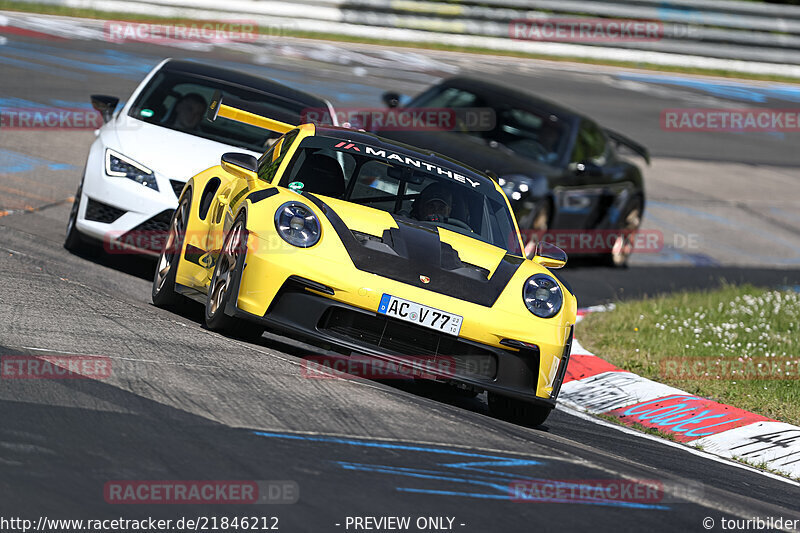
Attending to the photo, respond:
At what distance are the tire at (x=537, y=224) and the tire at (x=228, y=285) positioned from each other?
16.3 ft

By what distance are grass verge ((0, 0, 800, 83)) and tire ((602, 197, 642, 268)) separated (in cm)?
1067

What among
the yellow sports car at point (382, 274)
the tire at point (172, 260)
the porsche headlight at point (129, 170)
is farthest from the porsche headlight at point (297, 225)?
the porsche headlight at point (129, 170)

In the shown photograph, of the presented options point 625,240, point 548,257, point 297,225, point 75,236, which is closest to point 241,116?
point 75,236

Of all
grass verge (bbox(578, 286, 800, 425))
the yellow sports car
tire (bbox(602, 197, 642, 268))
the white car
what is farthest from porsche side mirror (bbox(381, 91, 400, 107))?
the yellow sports car

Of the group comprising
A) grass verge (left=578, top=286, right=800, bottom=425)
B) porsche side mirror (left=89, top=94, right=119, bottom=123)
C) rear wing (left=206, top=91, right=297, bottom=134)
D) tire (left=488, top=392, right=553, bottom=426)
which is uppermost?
rear wing (left=206, top=91, right=297, bottom=134)

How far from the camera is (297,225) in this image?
6699 millimetres

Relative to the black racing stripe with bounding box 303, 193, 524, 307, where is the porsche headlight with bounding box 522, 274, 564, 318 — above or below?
below

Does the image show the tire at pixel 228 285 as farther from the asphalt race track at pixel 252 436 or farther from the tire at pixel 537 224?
the tire at pixel 537 224

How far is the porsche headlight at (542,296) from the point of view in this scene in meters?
6.77

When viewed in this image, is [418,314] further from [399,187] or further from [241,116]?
[241,116]

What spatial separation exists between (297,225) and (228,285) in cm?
48

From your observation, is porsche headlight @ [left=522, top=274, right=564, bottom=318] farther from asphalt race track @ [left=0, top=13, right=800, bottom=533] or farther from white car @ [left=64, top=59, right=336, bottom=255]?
white car @ [left=64, top=59, right=336, bottom=255]

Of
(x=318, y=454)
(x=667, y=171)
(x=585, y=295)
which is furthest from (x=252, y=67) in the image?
(x=318, y=454)

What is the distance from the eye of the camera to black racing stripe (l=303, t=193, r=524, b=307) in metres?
6.56
